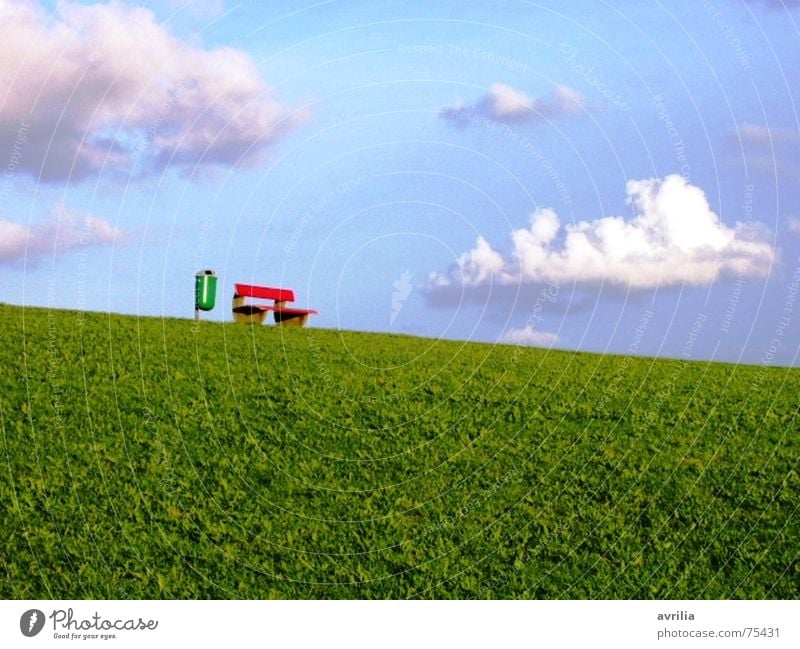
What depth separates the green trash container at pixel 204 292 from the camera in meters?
16.2

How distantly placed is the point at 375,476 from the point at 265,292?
7.60m

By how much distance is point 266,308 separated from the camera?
54.5 feet

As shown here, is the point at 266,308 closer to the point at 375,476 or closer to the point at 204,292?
the point at 204,292

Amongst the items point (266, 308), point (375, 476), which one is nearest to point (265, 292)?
point (266, 308)

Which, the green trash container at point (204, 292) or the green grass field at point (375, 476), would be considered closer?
the green grass field at point (375, 476)

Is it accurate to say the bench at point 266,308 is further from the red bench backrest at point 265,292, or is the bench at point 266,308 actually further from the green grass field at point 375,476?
the green grass field at point 375,476

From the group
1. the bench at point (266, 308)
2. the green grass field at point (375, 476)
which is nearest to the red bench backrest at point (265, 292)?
the bench at point (266, 308)

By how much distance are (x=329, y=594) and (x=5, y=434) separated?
4544 millimetres

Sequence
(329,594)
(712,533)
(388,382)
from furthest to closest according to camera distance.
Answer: (388,382), (712,533), (329,594)

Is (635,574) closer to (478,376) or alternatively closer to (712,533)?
(712,533)

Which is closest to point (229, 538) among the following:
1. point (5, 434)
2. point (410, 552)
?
point (410, 552)

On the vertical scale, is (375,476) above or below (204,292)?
below

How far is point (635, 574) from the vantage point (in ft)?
29.7

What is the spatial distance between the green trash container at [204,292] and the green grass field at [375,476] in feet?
7.10
